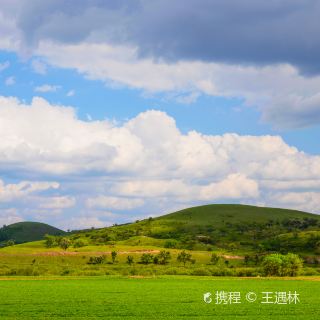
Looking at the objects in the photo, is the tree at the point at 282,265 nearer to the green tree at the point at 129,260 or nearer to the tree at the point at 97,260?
the green tree at the point at 129,260

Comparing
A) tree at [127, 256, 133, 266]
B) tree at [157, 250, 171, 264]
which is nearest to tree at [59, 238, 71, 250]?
tree at [127, 256, 133, 266]

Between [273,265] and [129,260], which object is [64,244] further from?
[273,265]

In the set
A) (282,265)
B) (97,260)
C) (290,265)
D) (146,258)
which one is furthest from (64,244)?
(290,265)

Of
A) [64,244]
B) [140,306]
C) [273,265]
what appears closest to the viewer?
[140,306]

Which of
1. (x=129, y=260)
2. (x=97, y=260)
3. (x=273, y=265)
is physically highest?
(x=97, y=260)

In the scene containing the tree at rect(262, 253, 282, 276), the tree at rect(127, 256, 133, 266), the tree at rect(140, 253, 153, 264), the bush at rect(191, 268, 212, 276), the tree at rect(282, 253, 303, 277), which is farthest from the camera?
the tree at rect(140, 253, 153, 264)

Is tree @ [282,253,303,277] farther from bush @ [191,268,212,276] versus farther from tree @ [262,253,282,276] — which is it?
bush @ [191,268,212,276]

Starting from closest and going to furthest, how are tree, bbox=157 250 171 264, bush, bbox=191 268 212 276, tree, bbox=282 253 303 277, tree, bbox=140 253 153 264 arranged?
tree, bbox=282 253 303 277 → bush, bbox=191 268 212 276 → tree, bbox=140 253 153 264 → tree, bbox=157 250 171 264

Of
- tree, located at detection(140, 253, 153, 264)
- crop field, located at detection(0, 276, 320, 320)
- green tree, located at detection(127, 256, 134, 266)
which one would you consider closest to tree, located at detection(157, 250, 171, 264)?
tree, located at detection(140, 253, 153, 264)

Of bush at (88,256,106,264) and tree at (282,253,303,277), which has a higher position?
bush at (88,256,106,264)

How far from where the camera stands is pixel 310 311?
46.6m

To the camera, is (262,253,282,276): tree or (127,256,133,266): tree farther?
(127,256,133,266): tree

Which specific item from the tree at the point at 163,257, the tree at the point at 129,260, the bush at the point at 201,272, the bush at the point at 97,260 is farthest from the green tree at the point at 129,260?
the bush at the point at 201,272

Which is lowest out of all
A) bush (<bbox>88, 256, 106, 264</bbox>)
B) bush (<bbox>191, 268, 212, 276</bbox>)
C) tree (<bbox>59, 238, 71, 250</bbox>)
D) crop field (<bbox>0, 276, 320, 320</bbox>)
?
bush (<bbox>191, 268, 212, 276</bbox>)
